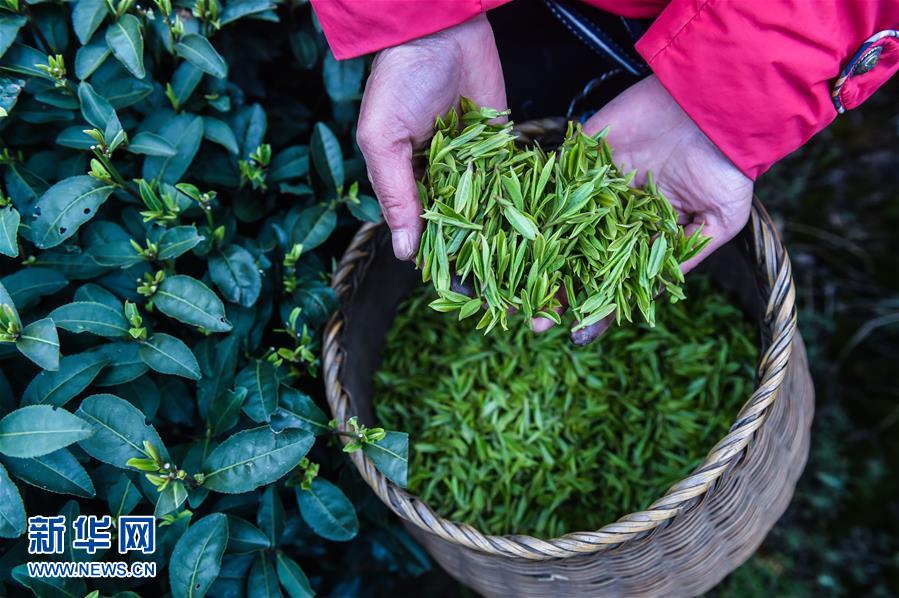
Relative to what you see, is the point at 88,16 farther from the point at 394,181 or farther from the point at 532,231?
the point at 532,231

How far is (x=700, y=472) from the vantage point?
3.88 ft

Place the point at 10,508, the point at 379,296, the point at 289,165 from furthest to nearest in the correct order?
1. the point at 379,296
2. the point at 289,165
3. the point at 10,508

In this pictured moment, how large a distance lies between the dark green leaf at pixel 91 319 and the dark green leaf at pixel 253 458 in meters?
0.27

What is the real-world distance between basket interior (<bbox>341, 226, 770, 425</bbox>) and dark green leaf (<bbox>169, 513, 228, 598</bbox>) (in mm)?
391

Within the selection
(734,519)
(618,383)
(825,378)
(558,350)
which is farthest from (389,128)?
(825,378)

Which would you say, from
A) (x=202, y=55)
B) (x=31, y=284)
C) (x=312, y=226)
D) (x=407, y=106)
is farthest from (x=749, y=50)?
(x=31, y=284)

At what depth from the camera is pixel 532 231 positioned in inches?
47.4

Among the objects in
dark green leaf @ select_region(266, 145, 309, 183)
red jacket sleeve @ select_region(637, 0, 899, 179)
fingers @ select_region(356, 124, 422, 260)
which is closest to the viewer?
red jacket sleeve @ select_region(637, 0, 899, 179)

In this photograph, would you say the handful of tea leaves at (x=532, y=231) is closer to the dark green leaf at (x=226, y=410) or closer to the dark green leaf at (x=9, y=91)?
the dark green leaf at (x=226, y=410)

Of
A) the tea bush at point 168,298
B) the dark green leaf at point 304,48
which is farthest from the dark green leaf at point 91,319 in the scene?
the dark green leaf at point 304,48

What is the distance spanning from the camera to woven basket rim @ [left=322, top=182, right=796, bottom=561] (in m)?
1.17

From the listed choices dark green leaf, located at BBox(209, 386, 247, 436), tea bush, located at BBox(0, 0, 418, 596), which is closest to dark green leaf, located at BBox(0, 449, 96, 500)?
tea bush, located at BBox(0, 0, 418, 596)

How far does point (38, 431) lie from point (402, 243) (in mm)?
644

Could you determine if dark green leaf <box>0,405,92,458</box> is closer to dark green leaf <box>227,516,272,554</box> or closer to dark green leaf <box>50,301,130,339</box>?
dark green leaf <box>50,301,130,339</box>
